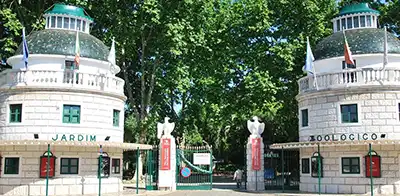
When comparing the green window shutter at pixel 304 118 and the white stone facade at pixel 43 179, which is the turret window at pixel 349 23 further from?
the white stone facade at pixel 43 179

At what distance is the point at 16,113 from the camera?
91.3 ft

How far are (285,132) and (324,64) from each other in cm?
1691

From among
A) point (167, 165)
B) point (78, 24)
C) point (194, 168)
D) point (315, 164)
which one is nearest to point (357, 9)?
point (315, 164)

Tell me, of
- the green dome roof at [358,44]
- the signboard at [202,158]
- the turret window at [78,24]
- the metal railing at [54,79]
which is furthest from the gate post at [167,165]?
the green dome roof at [358,44]

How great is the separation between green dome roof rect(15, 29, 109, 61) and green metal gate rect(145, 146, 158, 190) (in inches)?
275

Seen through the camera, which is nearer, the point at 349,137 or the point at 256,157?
the point at 349,137

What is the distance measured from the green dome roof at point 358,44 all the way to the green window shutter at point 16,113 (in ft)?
62.9

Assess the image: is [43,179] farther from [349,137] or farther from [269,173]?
[349,137]

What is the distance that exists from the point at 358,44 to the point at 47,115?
19487 mm

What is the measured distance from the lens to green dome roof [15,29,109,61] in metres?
29.9

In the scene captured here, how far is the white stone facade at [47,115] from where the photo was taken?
90.0 feet

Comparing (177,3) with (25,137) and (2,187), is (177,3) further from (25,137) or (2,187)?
Answer: (2,187)

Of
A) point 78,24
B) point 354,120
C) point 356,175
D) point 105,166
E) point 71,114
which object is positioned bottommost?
point 356,175

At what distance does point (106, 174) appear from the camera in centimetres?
2933
